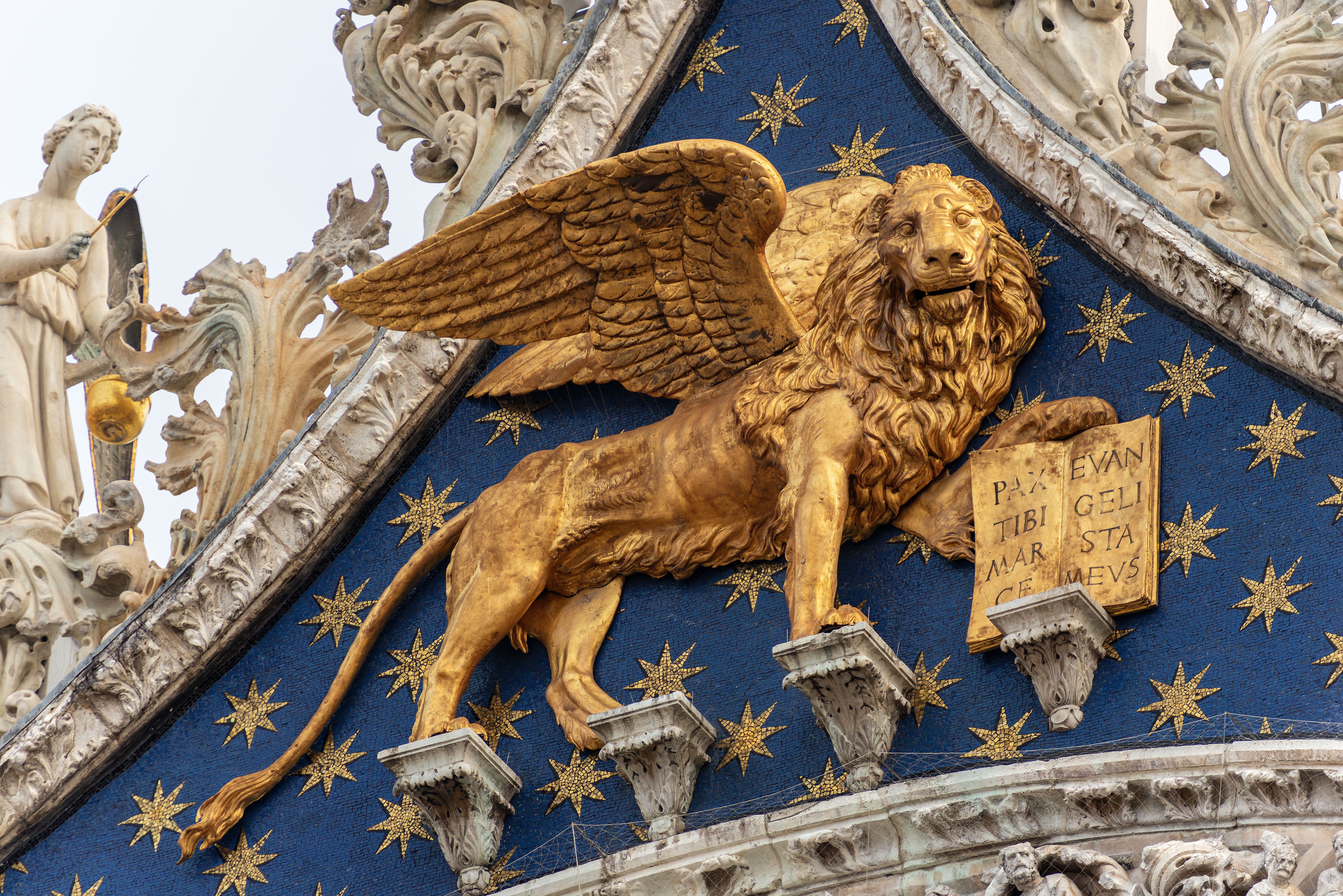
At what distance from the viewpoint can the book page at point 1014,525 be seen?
8.83 m

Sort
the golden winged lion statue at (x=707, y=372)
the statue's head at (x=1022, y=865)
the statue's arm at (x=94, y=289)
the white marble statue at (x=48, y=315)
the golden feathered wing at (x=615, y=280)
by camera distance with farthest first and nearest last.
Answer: the statue's arm at (x=94, y=289) → the white marble statue at (x=48, y=315) → the golden feathered wing at (x=615, y=280) → the golden winged lion statue at (x=707, y=372) → the statue's head at (x=1022, y=865)

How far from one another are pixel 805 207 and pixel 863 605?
5.52 feet

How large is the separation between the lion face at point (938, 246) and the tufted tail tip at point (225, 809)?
9.91 ft

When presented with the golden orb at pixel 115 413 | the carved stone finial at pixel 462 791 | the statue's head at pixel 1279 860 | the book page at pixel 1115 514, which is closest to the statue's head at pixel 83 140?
the golden orb at pixel 115 413

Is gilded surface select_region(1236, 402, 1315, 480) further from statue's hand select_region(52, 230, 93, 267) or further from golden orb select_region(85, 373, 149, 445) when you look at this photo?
statue's hand select_region(52, 230, 93, 267)

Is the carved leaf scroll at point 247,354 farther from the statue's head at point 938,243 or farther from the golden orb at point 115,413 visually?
the statue's head at point 938,243

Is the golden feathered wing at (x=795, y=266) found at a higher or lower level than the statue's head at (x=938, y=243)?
higher

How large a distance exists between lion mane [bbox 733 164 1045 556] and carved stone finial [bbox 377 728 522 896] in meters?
1.21

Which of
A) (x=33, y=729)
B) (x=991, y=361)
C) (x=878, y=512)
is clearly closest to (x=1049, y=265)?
(x=991, y=361)

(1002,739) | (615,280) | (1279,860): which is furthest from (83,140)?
(1279,860)

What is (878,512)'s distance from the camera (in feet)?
30.3

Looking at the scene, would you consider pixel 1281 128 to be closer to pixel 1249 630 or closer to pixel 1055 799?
pixel 1249 630

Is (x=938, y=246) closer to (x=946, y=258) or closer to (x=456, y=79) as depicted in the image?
(x=946, y=258)

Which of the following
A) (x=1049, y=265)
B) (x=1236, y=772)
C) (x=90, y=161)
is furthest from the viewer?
(x=90, y=161)
